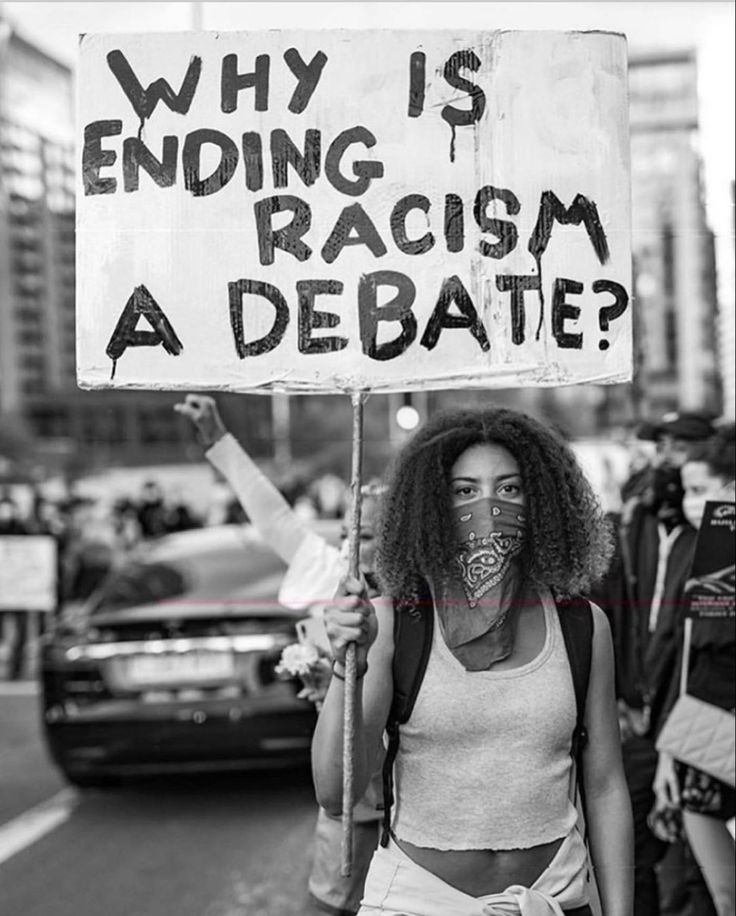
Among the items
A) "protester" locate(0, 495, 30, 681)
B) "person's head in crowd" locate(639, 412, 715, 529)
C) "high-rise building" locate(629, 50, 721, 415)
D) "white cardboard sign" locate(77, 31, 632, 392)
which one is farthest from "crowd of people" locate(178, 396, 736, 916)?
"protester" locate(0, 495, 30, 681)

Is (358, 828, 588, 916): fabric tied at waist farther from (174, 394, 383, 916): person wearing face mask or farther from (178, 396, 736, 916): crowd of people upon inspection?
(174, 394, 383, 916): person wearing face mask

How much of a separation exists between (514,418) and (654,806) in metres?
2.50

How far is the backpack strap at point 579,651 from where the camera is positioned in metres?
2.70

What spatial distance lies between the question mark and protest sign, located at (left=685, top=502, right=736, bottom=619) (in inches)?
66.7

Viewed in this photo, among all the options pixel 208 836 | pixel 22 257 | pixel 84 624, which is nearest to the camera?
pixel 208 836

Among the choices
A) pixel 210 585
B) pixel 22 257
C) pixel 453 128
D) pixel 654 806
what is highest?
pixel 22 257

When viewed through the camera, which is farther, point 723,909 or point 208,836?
point 208,836

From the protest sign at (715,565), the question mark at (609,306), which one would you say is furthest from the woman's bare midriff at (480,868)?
the protest sign at (715,565)

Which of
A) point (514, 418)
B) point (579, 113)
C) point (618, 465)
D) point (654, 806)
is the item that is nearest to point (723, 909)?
point (654, 806)

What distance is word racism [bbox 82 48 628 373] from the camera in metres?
3.02

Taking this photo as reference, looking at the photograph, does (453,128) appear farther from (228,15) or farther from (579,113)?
(228,15)

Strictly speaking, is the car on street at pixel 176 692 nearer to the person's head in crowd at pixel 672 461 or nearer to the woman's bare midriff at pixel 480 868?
the person's head in crowd at pixel 672 461

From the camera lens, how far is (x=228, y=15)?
14.6 ft

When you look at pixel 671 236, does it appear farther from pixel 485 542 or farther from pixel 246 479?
pixel 485 542
